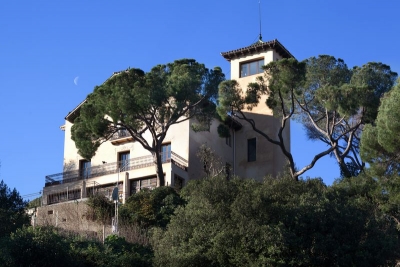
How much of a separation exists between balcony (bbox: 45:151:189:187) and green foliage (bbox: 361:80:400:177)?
1277cm

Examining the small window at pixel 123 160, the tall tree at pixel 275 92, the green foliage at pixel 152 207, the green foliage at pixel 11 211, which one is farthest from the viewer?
the small window at pixel 123 160

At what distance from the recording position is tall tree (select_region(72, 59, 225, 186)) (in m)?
38.6

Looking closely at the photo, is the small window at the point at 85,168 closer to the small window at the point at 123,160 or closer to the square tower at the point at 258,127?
the small window at the point at 123,160

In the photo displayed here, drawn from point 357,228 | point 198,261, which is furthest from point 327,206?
point 198,261

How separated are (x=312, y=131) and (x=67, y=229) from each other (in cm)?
1465

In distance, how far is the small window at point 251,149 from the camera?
146 feet

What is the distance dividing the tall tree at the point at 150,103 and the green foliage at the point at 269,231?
11392 millimetres

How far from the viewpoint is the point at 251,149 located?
44.6m

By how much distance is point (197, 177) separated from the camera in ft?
138

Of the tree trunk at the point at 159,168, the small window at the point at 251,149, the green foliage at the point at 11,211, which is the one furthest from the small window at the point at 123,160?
the green foliage at the point at 11,211

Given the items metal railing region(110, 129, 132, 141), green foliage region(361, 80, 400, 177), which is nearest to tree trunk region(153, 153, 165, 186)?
metal railing region(110, 129, 132, 141)

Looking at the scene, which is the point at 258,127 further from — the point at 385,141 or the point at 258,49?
the point at 385,141

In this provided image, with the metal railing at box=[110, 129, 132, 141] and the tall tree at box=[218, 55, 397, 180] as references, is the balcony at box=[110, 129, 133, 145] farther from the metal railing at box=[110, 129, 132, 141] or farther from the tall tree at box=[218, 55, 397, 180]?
the tall tree at box=[218, 55, 397, 180]

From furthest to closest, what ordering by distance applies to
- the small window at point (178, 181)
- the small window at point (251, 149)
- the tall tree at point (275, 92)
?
the small window at point (251, 149), the small window at point (178, 181), the tall tree at point (275, 92)
